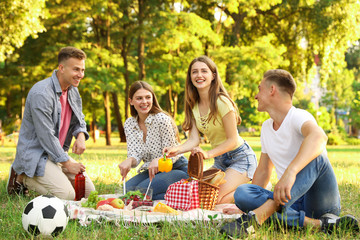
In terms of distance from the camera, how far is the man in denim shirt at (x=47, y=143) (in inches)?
190

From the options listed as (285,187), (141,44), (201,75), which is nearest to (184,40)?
(141,44)

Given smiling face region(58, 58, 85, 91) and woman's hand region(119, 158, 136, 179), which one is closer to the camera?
woman's hand region(119, 158, 136, 179)

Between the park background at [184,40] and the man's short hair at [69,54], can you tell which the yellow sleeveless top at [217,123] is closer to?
the man's short hair at [69,54]

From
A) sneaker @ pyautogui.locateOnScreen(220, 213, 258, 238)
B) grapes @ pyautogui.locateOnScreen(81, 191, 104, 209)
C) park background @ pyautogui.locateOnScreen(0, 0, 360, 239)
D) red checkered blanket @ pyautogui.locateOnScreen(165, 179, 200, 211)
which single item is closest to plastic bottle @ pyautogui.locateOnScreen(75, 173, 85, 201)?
grapes @ pyautogui.locateOnScreen(81, 191, 104, 209)

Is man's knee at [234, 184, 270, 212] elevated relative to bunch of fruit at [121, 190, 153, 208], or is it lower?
elevated

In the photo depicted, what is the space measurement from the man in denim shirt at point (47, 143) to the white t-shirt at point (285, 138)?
2.41m

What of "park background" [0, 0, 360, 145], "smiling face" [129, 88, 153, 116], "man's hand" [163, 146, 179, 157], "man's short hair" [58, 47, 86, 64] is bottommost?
"man's hand" [163, 146, 179, 157]

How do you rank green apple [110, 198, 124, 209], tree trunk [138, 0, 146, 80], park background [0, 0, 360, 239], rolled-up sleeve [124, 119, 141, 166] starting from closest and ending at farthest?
1. green apple [110, 198, 124, 209]
2. rolled-up sleeve [124, 119, 141, 166]
3. park background [0, 0, 360, 239]
4. tree trunk [138, 0, 146, 80]

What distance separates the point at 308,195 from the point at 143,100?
2.57m

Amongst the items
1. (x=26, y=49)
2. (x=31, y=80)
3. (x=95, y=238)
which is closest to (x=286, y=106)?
(x=95, y=238)

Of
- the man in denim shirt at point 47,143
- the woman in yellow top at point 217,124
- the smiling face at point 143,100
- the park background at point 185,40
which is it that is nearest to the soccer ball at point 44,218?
the man in denim shirt at point 47,143

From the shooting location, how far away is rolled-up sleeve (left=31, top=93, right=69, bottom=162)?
4.79 m

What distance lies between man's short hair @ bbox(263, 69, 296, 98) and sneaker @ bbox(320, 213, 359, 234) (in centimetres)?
110

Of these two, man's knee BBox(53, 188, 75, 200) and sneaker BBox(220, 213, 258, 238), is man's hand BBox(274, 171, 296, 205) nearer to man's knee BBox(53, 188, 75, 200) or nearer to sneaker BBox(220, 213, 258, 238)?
sneaker BBox(220, 213, 258, 238)
